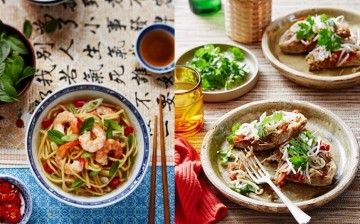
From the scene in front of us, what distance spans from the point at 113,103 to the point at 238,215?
475 millimetres

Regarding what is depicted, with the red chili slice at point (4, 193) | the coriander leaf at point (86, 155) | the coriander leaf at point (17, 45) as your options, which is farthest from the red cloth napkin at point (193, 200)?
the coriander leaf at point (17, 45)

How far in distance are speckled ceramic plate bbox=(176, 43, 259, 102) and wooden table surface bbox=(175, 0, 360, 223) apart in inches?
0.8

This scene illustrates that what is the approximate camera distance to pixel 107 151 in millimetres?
1892

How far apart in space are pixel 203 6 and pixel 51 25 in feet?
1.97

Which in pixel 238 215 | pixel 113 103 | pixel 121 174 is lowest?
pixel 238 215

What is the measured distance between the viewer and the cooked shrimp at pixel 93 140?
73.5 inches

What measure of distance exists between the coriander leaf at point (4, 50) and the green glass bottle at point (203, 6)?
769 mm

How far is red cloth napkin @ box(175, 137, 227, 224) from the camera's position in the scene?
1885 millimetres

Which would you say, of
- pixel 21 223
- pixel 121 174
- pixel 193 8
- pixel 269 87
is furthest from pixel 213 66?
pixel 21 223

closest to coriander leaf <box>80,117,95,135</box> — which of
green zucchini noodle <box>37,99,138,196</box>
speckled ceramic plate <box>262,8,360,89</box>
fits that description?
green zucchini noodle <box>37,99,138,196</box>

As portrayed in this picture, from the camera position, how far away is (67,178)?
6.14ft

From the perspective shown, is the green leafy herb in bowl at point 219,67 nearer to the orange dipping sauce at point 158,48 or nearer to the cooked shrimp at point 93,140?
the orange dipping sauce at point 158,48

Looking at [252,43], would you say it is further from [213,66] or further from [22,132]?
[22,132]

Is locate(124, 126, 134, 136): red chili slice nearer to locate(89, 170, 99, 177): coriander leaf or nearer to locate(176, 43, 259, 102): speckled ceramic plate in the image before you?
locate(89, 170, 99, 177): coriander leaf
